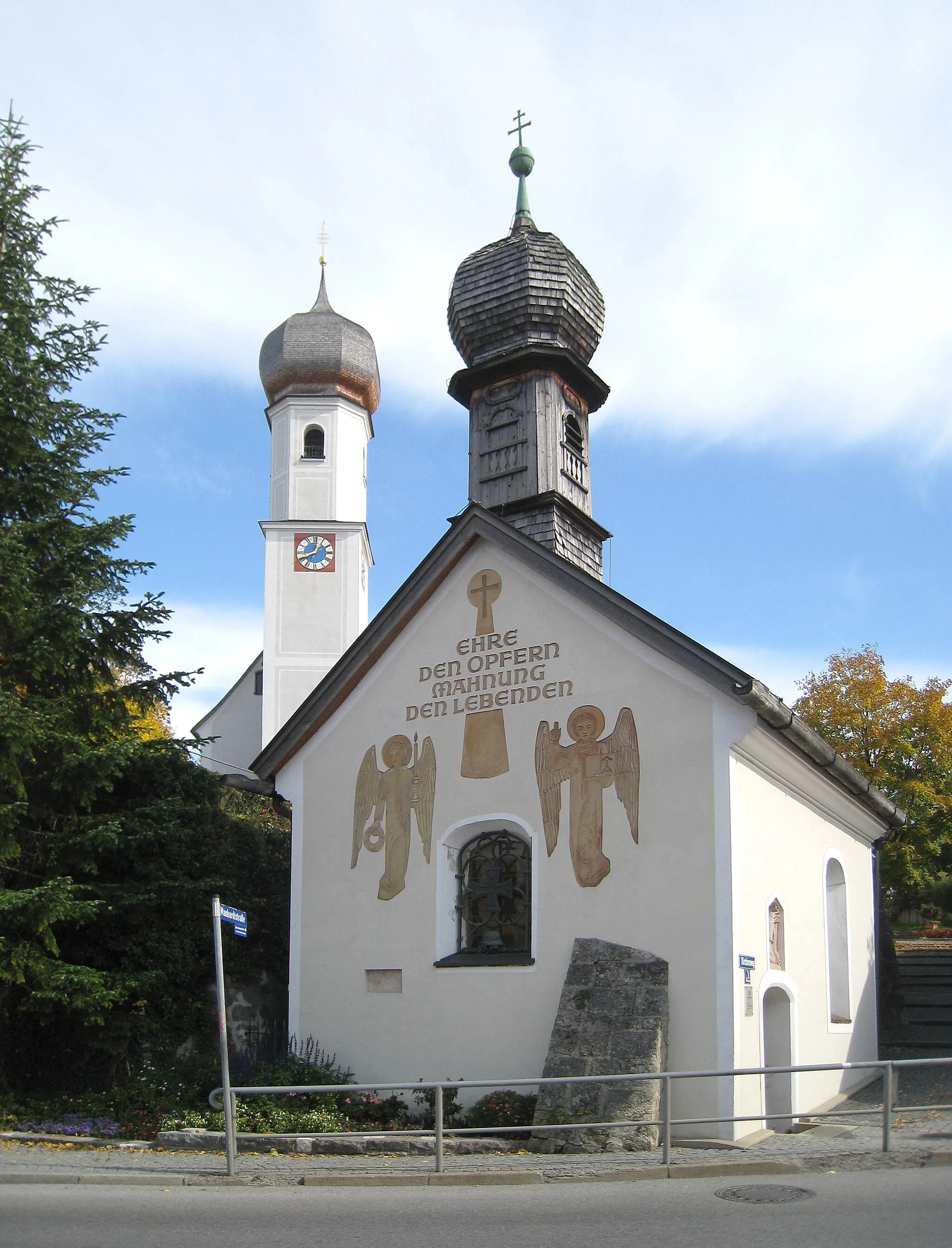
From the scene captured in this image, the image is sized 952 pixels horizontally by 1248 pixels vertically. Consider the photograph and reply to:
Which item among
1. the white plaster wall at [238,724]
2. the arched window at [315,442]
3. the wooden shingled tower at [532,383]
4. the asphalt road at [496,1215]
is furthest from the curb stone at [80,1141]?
the arched window at [315,442]

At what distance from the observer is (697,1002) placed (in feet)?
38.8

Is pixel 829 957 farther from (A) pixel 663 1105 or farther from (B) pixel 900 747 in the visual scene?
(B) pixel 900 747

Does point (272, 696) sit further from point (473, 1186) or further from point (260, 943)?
point (473, 1186)

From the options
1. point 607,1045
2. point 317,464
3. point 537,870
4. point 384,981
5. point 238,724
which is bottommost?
point 607,1045

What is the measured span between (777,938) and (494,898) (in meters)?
3.04

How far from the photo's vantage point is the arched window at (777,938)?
13.0 meters

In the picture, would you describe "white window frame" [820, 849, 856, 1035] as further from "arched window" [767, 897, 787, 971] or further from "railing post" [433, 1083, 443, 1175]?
"railing post" [433, 1083, 443, 1175]

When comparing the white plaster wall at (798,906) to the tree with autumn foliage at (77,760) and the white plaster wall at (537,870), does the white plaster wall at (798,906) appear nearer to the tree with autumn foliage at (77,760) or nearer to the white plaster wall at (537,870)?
the white plaster wall at (537,870)

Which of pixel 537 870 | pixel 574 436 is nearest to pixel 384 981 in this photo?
pixel 537 870

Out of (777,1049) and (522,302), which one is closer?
(777,1049)

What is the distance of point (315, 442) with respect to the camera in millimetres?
39219

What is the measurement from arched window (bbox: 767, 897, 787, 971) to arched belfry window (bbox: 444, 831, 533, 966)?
251 cm

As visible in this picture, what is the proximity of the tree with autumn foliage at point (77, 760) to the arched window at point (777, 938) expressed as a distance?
21.0ft

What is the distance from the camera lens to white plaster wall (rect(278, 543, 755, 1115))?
12.2 m
